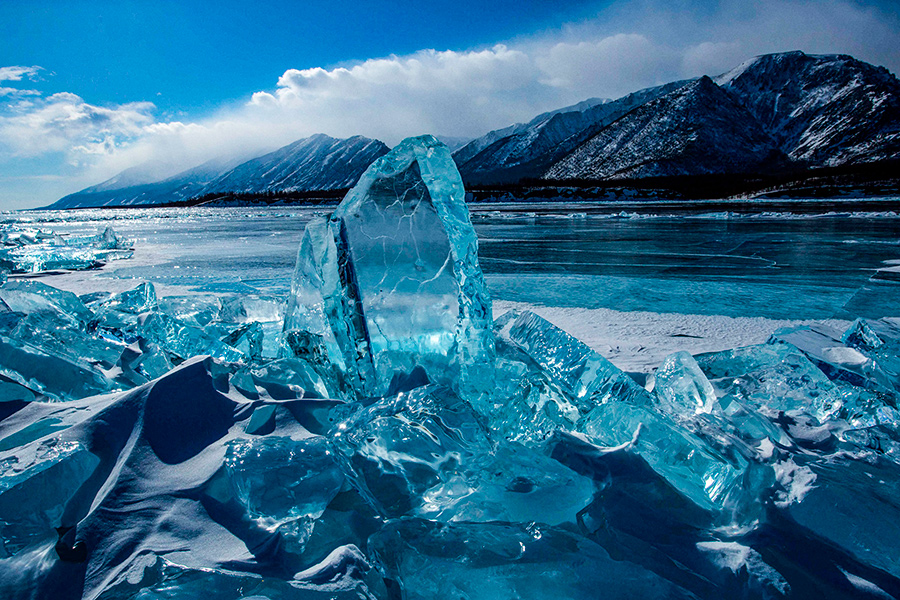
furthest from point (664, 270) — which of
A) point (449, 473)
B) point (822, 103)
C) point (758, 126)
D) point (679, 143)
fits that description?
point (822, 103)

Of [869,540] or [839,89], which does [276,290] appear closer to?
[869,540]

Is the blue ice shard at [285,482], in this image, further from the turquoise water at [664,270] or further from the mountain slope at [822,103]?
the mountain slope at [822,103]

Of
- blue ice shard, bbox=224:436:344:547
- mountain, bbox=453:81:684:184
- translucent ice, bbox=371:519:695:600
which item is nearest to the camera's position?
translucent ice, bbox=371:519:695:600

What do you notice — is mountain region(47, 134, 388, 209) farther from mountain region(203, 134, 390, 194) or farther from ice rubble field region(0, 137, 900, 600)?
ice rubble field region(0, 137, 900, 600)

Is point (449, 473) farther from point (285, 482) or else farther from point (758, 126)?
point (758, 126)

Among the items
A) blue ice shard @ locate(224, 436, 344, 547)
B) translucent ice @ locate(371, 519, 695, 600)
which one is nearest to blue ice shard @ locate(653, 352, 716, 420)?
translucent ice @ locate(371, 519, 695, 600)

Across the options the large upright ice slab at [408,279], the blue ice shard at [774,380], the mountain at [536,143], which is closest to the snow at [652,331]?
the blue ice shard at [774,380]
